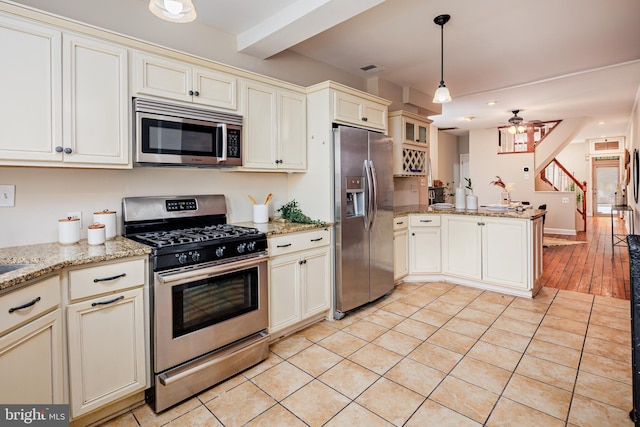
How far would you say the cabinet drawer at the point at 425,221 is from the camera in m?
4.18

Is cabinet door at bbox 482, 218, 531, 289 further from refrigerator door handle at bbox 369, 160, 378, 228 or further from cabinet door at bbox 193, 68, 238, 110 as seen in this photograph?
cabinet door at bbox 193, 68, 238, 110

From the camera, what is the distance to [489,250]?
12.6ft

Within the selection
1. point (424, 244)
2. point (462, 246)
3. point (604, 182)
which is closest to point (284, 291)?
point (424, 244)

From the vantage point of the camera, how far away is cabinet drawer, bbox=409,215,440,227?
4176 mm

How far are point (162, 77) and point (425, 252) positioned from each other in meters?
3.38

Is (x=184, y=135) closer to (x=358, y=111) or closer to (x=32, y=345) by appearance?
(x=32, y=345)

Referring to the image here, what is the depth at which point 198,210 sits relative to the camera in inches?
107

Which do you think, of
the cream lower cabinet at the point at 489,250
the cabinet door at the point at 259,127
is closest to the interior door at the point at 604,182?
the cream lower cabinet at the point at 489,250

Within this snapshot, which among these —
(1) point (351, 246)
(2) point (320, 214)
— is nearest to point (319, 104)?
(2) point (320, 214)

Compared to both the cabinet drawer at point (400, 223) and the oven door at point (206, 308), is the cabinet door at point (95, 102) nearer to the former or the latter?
the oven door at point (206, 308)

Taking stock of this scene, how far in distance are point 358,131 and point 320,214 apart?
851 millimetres

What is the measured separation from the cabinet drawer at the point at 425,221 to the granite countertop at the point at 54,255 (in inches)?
123

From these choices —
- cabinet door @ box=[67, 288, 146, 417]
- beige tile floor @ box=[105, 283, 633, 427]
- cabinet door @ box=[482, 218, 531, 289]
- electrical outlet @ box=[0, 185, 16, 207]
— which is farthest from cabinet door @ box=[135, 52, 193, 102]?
cabinet door @ box=[482, 218, 531, 289]

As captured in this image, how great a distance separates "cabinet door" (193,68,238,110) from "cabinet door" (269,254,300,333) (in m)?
1.25
